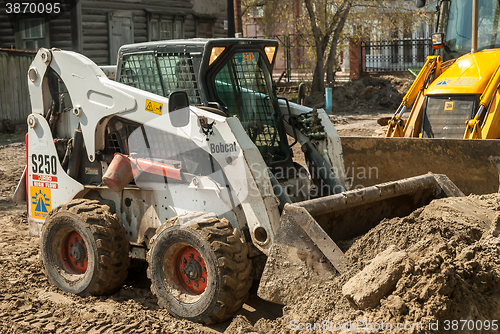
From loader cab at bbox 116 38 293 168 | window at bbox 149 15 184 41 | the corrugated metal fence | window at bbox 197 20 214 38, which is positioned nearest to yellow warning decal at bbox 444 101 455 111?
loader cab at bbox 116 38 293 168

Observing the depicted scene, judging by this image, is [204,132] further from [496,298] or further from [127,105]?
[496,298]

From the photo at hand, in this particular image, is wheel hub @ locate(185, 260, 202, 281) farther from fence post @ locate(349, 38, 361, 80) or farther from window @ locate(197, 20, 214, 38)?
fence post @ locate(349, 38, 361, 80)

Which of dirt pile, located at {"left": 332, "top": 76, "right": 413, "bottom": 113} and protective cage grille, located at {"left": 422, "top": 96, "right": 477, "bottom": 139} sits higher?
dirt pile, located at {"left": 332, "top": 76, "right": 413, "bottom": 113}

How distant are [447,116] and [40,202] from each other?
513cm

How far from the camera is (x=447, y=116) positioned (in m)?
7.31

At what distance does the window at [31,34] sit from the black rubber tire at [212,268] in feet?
47.3

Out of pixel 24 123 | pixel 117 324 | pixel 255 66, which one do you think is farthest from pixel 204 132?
pixel 24 123

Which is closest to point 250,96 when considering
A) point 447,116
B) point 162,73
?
point 162,73

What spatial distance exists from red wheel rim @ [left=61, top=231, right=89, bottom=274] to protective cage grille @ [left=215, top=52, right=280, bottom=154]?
6.09 ft

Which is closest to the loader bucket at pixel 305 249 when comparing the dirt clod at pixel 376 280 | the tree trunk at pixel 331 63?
the dirt clod at pixel 376 280

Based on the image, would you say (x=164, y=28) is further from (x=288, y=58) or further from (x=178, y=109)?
(x=178, y=109)

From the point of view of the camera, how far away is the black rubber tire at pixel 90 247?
4.87 meters

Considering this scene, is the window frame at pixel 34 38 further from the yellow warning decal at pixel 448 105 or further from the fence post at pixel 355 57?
the yellow warning decal at pixel 448 105

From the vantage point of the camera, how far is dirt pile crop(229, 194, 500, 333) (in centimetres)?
326
